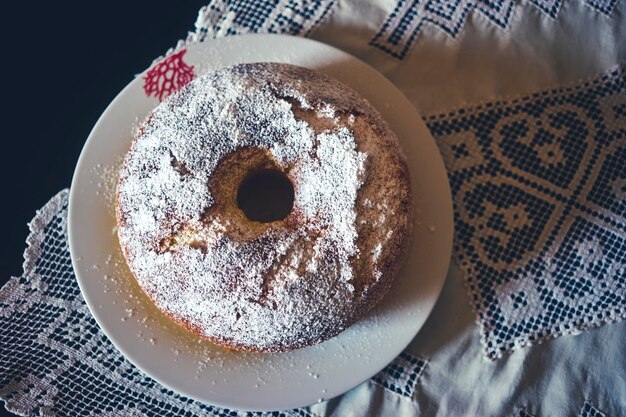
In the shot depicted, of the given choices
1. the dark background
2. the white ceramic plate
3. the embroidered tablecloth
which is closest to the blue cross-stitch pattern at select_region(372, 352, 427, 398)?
the embroidered tablecloth

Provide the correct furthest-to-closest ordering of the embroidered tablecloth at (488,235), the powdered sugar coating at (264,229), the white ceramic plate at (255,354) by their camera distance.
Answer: the embroidered tablecloth at (488,235) < the white ceramic plate at (255,354) < the powdered sugar coating at (264,229)

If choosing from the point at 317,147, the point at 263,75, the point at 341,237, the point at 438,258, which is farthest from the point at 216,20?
the point at 438,258

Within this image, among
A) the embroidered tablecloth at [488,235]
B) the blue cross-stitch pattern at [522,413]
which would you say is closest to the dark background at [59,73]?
the embroidered tablecloth at [488,235]

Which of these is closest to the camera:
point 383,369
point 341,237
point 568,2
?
point 341,237

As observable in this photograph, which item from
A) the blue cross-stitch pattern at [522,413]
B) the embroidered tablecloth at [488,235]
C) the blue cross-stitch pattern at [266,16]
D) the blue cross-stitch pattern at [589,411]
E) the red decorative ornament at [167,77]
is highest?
the blue cross-stitch pattern at [266,16]

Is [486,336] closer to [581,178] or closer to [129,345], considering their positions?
[581,178]

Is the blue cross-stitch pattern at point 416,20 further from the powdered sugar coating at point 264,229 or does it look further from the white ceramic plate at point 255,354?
the powdered sugar coating at point 264,229

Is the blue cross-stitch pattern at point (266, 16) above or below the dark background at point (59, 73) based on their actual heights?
above
